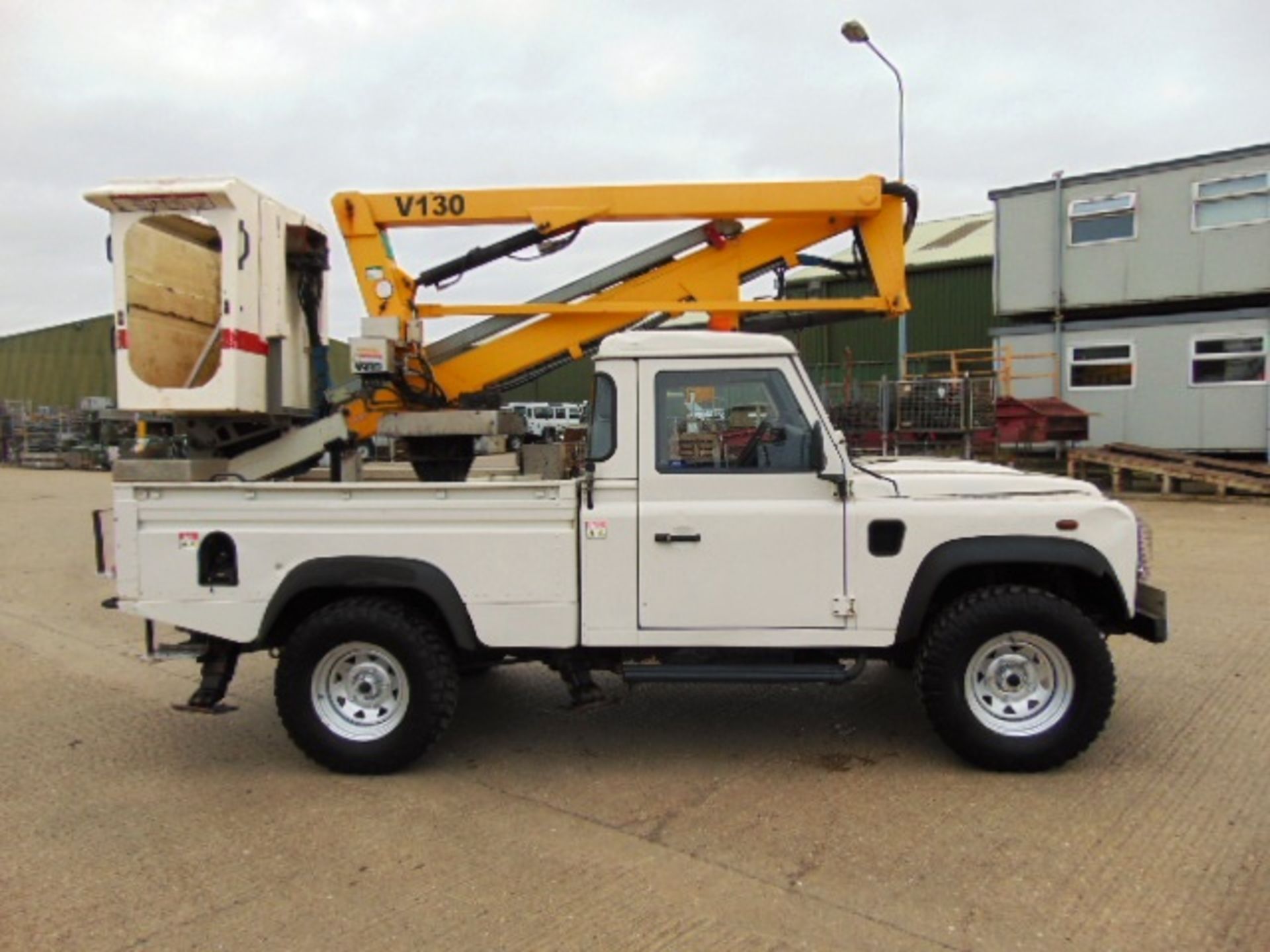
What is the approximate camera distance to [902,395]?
1794cm

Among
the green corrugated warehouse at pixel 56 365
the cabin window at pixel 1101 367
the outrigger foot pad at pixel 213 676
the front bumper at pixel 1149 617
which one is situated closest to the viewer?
the front bumper at pixel 1149 617

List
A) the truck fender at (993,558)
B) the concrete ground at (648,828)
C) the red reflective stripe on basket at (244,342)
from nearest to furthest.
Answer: the concrete ground at (648,828), the truck fender at (993,558), the red reflective stripe on basket at (244,342)

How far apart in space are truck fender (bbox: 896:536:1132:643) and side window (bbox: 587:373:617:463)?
1585 mm

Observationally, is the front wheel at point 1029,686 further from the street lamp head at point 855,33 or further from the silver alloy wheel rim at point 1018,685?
the street lamp head at point 855,33

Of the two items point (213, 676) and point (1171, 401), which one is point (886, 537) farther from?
point (1171, 401)

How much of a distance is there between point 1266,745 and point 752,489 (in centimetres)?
292

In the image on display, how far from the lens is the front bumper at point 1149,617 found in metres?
4.64

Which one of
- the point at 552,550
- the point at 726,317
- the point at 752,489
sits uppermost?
the point at 726,317

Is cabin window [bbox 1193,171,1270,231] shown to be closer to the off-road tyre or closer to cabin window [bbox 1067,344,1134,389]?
cabin window [bbox 1067,344,1134,389]

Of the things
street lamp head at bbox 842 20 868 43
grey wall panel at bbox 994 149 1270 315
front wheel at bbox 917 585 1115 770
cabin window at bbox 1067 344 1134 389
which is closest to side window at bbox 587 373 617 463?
front wheel at bbox 917 585 1115 770

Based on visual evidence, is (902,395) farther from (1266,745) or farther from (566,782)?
(566,782)

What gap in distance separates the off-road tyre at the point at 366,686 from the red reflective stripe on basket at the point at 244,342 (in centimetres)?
150

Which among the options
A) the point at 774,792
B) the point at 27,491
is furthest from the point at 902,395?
the point at 27,491

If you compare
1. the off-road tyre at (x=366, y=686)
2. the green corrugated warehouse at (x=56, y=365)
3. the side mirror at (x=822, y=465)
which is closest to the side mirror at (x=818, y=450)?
the side mirror at (x=822, y=465)
